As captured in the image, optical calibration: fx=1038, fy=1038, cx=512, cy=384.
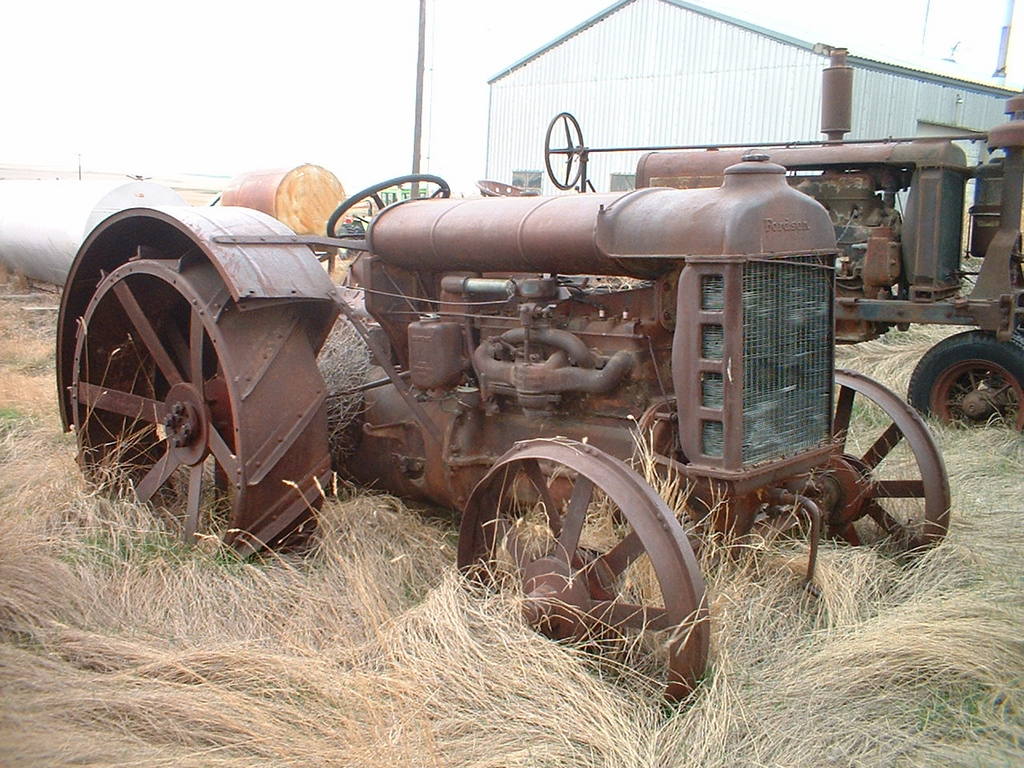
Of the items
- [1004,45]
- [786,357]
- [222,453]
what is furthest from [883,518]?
[1004,45]

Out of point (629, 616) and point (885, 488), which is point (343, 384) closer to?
point (629, 616)

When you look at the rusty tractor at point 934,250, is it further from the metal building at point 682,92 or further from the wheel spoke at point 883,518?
the metal building at point 682,92

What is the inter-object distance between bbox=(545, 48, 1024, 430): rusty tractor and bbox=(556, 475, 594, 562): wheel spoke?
11.7ft

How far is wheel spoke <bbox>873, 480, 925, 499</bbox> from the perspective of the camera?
399cm

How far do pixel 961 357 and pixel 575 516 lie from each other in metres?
4.41

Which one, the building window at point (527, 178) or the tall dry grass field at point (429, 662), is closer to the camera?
the tall dry grass field at point (429, 662)

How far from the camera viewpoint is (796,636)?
10.6 ft

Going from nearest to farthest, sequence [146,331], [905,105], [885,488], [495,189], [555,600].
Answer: [555,600], [885,488], [146,331], [495,189], [905,105]

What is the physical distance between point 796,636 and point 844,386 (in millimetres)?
1366

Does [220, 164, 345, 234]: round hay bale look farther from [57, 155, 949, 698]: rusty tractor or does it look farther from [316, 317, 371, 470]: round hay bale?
[57, 155, 949, 698]: rusty tractor

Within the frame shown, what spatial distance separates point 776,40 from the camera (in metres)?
16.0

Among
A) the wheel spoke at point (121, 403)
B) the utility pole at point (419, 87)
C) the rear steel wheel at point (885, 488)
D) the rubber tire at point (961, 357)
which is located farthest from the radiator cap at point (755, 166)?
the utility pole at point (419, 87)

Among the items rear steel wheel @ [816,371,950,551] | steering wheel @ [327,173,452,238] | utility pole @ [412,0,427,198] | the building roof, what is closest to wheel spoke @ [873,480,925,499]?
rear steel wheel @ [816,371,950,551]

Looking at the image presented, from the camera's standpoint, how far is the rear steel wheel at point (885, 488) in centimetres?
389
